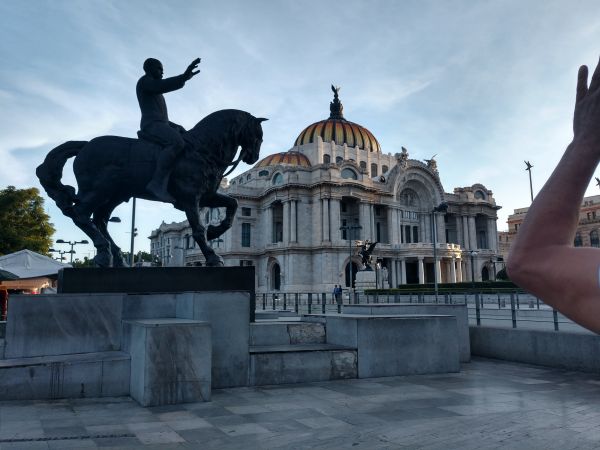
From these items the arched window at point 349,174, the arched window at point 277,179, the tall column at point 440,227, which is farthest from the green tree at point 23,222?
the tall column at point 440,227

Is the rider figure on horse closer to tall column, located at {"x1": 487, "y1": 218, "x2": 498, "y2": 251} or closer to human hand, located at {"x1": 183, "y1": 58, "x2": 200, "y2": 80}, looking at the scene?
human hand, located at {"x1": 183, "y1": 58, "x2": 200, "y2": 80}

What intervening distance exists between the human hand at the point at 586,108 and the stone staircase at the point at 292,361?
7.09 metres

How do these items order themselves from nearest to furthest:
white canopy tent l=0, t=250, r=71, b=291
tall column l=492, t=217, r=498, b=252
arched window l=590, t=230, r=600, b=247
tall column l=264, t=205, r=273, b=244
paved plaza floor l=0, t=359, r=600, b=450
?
paved plaza floor l=0, t=359, r=600, b=450
white canopy tent l=0, t=250, r=71, b=291
tall column l=264, t=205, r=273, b=244
tall column l=492, t=217, r=498, b=252
arched window l=590, t=230, r=600, b=247

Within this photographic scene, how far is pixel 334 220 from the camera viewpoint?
61.2 meters

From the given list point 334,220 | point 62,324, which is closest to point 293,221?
point 334,220

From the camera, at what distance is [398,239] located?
66.2 m

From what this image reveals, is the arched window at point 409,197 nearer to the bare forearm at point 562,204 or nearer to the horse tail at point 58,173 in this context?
the horse tail at point 58,173

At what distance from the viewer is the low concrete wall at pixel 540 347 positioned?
9477 mm

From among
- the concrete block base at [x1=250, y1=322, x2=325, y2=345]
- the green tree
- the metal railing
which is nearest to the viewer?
the concrete block base at [x1=250, y1=322, x2=325, y2=345]

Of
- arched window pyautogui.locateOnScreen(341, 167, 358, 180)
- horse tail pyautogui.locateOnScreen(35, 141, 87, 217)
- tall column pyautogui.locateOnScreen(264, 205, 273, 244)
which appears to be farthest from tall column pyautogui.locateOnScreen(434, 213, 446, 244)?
horse tail pyautogui.locateOnScreen(35, 141, 87, 217)

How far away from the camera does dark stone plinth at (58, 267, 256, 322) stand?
9008mm

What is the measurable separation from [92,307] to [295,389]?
3640mm

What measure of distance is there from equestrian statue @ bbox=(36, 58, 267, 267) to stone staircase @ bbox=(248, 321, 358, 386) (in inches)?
76.6

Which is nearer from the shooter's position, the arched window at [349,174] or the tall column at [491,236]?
the arched window at [349,174]
